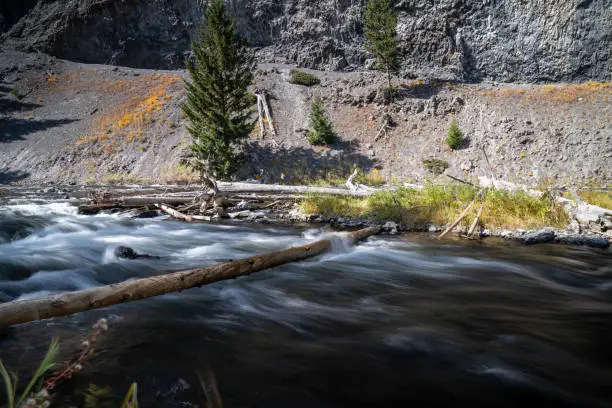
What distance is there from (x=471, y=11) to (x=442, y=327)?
5248cm

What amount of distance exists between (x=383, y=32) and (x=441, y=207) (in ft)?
103

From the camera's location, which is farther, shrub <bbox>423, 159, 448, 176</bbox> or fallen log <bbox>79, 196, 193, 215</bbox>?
shrub <bbox>423, 159, 448, 176</bbox>

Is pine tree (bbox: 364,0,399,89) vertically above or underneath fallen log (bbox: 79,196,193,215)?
above

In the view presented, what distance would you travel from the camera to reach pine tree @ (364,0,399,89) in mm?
35781

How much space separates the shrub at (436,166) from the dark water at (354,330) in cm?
2020

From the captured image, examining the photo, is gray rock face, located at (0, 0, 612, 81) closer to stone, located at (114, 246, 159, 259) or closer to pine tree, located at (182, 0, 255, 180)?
pine tree, located at (182, 0, 255, 180)

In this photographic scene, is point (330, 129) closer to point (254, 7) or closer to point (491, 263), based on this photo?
point (491, 263)

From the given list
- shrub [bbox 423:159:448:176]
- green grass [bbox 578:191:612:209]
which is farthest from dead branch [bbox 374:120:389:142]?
green grass [bbox 578:191:612:209]

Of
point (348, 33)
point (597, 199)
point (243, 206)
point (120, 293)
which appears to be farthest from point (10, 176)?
point (348, 33)

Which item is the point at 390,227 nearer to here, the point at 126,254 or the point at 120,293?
the point at 126,254

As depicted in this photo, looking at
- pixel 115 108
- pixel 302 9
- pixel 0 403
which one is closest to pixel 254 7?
pixel 302 9

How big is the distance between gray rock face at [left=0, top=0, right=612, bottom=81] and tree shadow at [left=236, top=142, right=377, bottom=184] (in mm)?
20833

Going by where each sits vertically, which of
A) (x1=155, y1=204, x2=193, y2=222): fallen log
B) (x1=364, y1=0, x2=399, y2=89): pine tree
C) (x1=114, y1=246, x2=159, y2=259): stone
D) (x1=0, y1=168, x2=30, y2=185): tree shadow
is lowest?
(x1=0, y1=168, x2=30, y2=185): tree shadow

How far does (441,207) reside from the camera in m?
10.6
